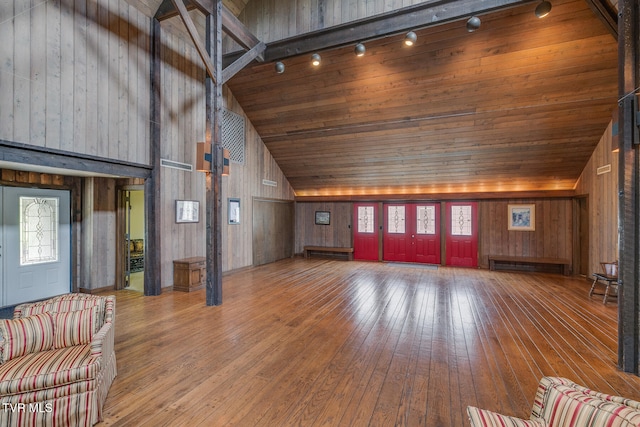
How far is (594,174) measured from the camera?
5.91m

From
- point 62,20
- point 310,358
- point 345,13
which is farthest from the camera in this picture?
point 345,13

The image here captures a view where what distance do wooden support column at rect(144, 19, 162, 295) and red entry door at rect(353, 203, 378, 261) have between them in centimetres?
577

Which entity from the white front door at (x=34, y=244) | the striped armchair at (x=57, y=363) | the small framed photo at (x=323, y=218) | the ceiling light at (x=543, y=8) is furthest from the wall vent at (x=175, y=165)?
the ceiling light at (x=543, y=8)

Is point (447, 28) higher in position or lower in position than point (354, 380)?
higher

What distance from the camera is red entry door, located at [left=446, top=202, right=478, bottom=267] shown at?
775 cm

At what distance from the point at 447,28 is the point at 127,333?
626cm

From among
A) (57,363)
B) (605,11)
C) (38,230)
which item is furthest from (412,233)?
(38,230)

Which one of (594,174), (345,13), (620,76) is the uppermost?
(345,13)

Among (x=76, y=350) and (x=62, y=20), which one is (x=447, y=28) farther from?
(x=76, y=350)

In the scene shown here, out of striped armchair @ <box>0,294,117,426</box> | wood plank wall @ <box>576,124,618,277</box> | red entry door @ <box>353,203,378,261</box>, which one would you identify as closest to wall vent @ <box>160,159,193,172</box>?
striped armchair @ <box>0,294,117,426</box>

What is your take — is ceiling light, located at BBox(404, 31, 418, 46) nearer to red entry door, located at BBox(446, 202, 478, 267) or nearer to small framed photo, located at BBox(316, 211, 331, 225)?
red entry door, located at BBox(446, 202, 478, 267)

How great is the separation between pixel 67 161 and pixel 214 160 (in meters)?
1.84

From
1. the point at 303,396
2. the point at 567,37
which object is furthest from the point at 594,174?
the point at 303,396

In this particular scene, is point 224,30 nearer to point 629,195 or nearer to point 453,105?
point 453,105
